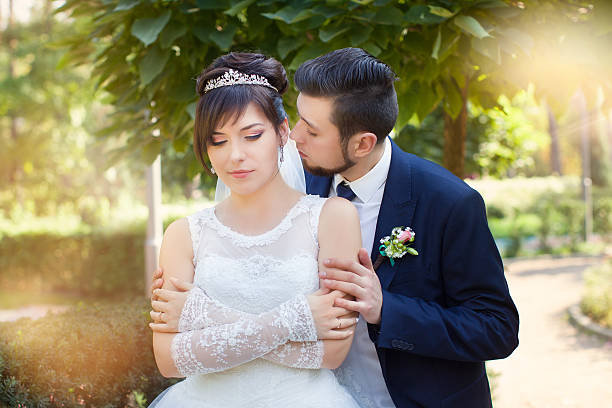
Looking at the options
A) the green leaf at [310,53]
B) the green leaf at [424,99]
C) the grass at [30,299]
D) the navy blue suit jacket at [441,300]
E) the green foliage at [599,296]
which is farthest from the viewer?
the grass at [30,299]

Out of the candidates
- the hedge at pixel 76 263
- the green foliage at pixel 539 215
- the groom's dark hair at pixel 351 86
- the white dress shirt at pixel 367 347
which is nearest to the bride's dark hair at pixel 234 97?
the groom's dark hair at pixel 351 86

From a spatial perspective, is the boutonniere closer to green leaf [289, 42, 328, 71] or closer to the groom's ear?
the groom's ear

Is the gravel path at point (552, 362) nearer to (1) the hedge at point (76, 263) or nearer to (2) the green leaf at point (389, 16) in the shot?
(2) the green leaf at point (389, 16)

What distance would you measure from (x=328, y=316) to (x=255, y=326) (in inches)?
10.5

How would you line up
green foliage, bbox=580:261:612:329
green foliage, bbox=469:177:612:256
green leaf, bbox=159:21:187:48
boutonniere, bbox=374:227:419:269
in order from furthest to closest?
green foliage, bbox=469:177:612:256, green foliage, bbox=580:261:612:329, green leaf, bbox=159:21:187:48, boutonniere, bbox=374:227:419:269

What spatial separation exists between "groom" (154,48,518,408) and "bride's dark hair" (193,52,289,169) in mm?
191

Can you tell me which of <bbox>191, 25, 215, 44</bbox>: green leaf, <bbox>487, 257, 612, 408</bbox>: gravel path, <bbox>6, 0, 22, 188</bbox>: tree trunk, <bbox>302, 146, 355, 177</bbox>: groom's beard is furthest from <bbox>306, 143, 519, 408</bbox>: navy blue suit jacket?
<bbox>6, 0, 22, 188</bbox>: tree trunk

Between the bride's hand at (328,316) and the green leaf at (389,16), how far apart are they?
1.45m

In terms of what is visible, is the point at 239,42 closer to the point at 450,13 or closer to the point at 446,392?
the point at 450,13

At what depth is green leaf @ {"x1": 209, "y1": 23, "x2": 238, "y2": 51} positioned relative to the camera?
306 centimetres

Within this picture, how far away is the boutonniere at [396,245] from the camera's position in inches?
96.6

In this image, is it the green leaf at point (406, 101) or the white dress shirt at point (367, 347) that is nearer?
the white dress shirt at point (367, 347)

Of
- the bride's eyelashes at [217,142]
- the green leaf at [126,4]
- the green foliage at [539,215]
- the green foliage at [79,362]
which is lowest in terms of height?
the green foliage at [539,215]

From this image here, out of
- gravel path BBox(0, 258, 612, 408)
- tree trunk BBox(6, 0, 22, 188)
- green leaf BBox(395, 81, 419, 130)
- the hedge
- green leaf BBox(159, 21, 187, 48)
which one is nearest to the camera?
green leaf BBox(159, 21, 187, 48)
